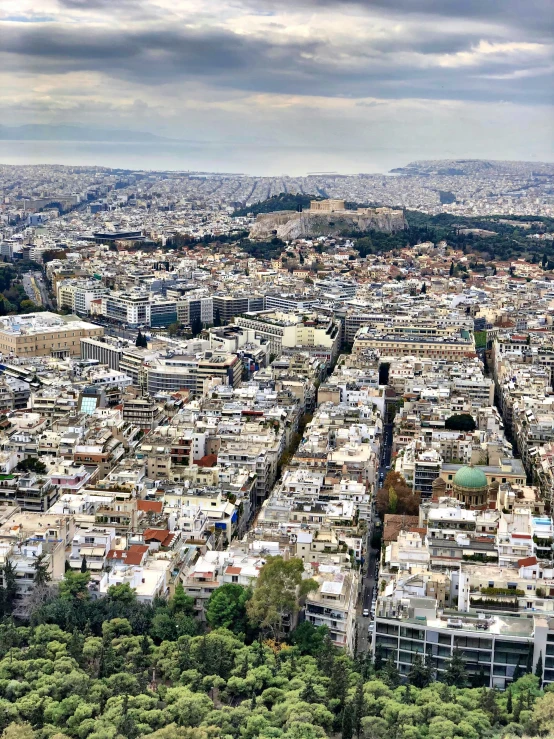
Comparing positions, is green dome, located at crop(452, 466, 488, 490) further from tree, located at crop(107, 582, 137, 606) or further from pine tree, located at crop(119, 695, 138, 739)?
pine tree, located at crop(119, 695, 138, 739)

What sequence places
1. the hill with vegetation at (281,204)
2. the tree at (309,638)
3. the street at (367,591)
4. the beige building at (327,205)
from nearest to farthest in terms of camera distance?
the tree at (309,638), the street at (367,591), the beige building at (327,205), the hill with vegetation at (281,204)

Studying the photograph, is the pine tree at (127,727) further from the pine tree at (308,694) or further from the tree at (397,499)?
the tree at (397,499)

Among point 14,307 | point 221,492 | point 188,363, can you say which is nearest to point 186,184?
point 14,307

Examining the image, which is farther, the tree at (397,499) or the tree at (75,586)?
the tree at (397,499)

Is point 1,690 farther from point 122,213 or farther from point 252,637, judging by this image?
point 122,213

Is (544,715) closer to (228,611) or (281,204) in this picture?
(228,611)

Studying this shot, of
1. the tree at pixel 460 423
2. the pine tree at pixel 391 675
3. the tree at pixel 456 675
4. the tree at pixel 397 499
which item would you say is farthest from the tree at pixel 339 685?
the tree at pixel 460 423
